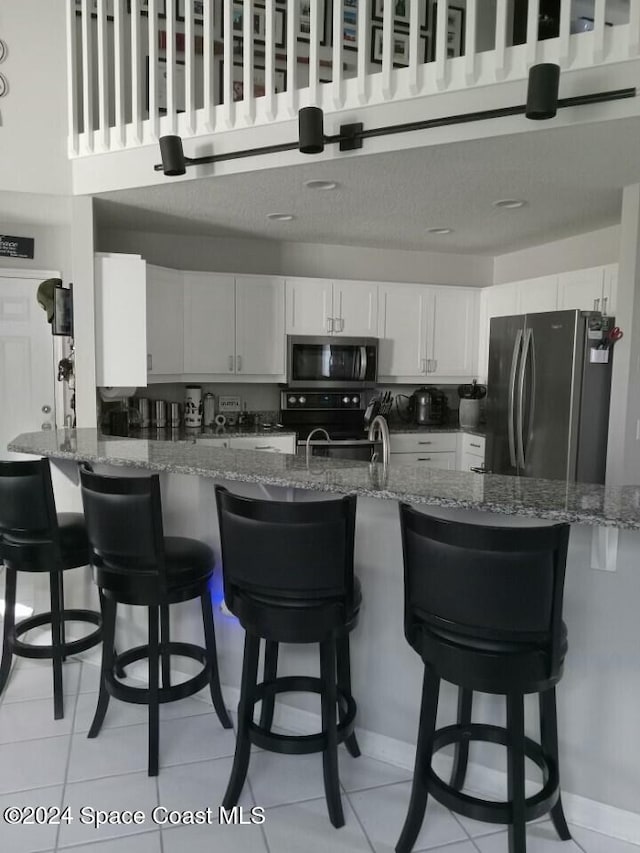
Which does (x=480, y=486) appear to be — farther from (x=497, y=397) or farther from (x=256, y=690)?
(x=497, y=397)

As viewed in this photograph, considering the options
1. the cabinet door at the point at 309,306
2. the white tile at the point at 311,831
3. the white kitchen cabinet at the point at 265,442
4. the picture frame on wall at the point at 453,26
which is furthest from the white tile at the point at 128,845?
the picture frame on wall at the point at 453,26

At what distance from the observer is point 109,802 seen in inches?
81.7

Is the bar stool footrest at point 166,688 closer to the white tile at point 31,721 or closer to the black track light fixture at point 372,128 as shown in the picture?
the white tile at point 31,721

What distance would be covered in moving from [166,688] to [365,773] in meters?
0.80

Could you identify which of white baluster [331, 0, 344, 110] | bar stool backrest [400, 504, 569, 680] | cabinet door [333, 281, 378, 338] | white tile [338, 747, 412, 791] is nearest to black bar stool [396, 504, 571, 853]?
bar stool backrest [400, 504, 569, 680]

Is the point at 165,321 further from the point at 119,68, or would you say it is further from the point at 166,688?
the point at 166,688

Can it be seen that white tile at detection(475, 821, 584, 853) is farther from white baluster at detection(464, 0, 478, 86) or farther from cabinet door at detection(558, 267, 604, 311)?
cabinet door at detection(558, 267, 604, 311)

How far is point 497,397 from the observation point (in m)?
4.50

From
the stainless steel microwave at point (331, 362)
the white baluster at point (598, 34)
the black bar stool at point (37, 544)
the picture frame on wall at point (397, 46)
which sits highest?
the picture frame on wall at point (397, 46)

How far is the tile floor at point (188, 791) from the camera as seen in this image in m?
1.90

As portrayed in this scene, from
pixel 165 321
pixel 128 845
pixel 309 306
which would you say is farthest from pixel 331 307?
pixel 128 845

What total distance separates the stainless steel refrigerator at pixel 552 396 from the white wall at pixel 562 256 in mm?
891

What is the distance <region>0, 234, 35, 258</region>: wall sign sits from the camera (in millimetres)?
4539

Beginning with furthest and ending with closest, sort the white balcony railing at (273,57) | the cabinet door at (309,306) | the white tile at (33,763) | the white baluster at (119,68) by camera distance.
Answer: the cabinet door at (309,306) < the white baluster at (119,68) < the white balcony railing at (273,57) < the white tile at (33,763)
